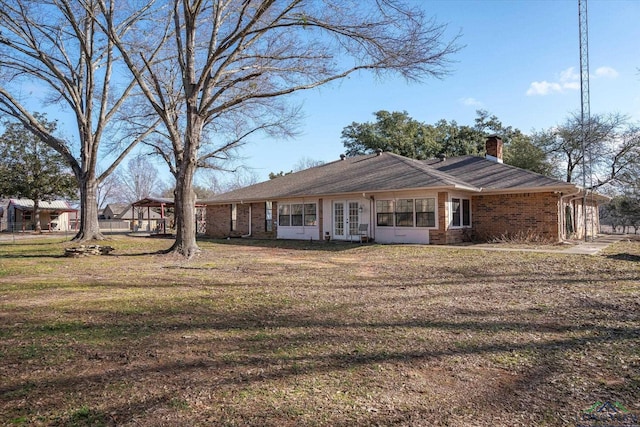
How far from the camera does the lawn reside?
259cm

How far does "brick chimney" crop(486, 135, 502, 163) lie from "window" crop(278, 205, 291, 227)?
11171 millimetres

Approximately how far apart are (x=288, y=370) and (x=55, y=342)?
2.55 meters

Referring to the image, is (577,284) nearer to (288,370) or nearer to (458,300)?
(458,300)

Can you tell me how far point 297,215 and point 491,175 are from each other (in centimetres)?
948

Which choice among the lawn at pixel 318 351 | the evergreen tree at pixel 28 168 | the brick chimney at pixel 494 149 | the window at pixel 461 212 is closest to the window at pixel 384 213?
the window at pixel 461 212

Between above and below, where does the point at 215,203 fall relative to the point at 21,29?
below

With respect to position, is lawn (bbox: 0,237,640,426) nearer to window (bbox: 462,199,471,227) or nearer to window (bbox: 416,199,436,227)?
window (bbox: 416,199,436,227)

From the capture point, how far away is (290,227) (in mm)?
19859

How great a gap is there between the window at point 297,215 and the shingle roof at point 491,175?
6893 mm

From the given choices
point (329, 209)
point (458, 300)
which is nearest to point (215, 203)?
point (329, 209)

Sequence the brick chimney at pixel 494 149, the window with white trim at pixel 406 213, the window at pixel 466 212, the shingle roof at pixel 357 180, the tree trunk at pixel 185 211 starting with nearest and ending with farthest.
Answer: the tree trunk at pixel 185 211 → the window with white trim at pixel 406 213 → the shingle roof at pixel 357 180 → the window at pixel 466 212 → the brick chimney at pixel 494 149

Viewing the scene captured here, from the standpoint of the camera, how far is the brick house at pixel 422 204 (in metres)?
14.8

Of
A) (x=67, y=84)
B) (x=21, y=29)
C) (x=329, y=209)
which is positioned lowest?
(x=329, y=209)

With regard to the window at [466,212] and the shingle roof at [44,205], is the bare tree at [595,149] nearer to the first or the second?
the window at [466,212]
